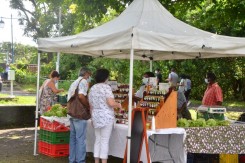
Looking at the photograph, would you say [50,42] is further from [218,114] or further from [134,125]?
[218,114]

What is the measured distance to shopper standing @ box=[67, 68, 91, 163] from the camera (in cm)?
679

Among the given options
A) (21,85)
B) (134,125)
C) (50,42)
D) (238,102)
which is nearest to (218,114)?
(134,125)

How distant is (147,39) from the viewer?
593 cm

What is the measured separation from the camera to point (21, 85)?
3488cm

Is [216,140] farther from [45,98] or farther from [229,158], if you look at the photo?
[45,98]

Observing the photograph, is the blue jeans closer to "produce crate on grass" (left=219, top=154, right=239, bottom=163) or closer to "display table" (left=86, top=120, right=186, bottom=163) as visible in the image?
"display table" (left=86, top=120, right=186, bottom=163)

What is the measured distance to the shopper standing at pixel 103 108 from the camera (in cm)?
639

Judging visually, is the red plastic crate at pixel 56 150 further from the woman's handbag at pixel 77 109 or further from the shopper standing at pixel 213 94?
the shopper standing at pixel 213 94

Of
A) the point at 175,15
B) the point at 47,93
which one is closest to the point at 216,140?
the point at 47,93

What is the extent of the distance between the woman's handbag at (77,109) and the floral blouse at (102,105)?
384mm

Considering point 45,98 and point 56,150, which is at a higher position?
point 45,98

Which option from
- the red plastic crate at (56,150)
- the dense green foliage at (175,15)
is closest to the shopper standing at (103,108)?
the red plastic crate at (56,150)

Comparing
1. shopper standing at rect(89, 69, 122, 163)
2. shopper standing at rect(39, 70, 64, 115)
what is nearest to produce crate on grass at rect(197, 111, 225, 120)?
shopper standing at rect(89, 69, 122, 163)

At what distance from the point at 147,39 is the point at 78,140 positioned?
2.25 m
